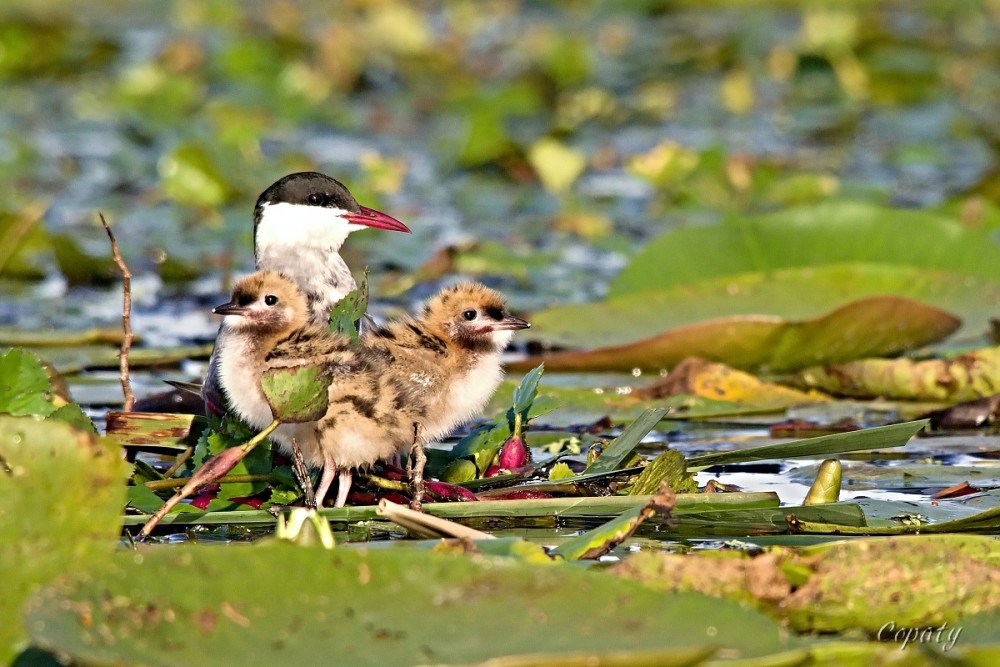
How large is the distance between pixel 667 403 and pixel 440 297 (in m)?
1.48

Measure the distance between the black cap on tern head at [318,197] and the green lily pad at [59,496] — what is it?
285 cm

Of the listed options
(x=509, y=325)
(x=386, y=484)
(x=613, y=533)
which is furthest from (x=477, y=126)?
(x=613, y=533)

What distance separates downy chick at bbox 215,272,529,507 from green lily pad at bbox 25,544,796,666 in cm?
86

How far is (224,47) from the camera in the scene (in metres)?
15.1

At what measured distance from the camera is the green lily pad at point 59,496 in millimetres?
3012

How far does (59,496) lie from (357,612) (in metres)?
0.63

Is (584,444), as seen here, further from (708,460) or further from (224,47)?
(224,47)

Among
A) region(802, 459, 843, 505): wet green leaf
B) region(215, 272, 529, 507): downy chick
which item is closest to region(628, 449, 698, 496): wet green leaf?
region(802, 459, 843, 505): wet green leaf

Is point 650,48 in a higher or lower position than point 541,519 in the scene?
higher

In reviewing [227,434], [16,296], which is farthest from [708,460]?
[16,296]

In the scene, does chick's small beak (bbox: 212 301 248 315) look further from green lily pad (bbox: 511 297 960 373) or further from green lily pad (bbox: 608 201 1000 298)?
green lily pad (bbox: 608 201 1000 298)

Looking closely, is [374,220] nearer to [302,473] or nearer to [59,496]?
[302,473]

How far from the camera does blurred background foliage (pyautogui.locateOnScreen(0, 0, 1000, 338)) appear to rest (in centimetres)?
903

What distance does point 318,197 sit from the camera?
19.3ft
